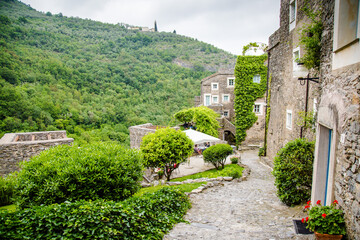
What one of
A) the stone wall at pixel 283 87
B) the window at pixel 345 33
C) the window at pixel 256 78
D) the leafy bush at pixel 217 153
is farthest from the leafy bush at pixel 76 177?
the window at pixel 256 78

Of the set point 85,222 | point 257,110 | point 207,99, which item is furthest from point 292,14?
point 207,99

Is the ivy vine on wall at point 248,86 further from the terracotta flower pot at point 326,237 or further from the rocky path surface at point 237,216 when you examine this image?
the terracotta flower pot at point 326,237

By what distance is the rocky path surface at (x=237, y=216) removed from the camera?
4320 millimetres

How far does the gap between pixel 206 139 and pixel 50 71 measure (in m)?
24.5

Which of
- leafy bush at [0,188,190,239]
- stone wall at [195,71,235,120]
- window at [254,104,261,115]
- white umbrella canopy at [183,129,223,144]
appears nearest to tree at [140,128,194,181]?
white umbrella canopy at [183,129,223,144]

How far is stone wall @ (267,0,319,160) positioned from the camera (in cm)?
954

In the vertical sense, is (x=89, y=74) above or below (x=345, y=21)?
above

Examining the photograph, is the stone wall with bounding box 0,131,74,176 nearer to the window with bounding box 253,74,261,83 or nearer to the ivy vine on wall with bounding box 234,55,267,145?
the ivy vine on wall with bounding box 234,55,267,145

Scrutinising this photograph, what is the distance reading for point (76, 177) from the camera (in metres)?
5.00

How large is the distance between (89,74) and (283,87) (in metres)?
31.3

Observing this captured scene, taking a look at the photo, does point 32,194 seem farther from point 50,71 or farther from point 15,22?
point 15,22

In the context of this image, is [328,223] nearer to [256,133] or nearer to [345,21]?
[345,21]

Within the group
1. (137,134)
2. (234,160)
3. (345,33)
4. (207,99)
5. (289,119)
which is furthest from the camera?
(207,99)

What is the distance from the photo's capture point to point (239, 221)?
206 inches
